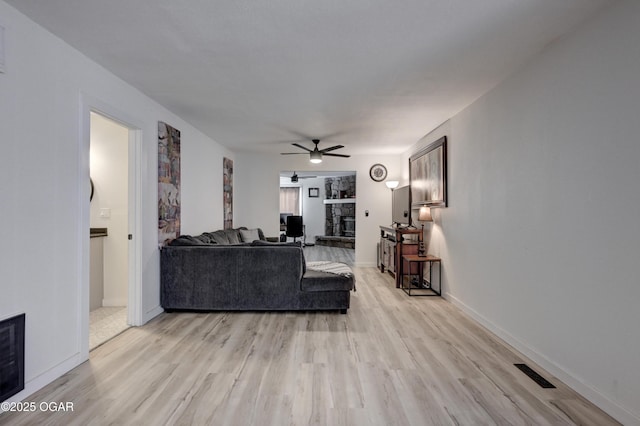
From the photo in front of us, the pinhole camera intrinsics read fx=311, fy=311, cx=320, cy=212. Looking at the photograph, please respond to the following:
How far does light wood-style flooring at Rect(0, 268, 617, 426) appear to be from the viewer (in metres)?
1.78

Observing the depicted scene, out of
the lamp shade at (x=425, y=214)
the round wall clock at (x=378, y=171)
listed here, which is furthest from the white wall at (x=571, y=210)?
the round wall clock at (x=378, y=171)

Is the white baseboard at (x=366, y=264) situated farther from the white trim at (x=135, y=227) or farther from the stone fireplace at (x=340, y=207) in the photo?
the white trim at (x=135, y=227)

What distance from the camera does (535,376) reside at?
2.21 meters

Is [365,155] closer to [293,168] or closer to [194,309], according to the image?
Result: [293,168]

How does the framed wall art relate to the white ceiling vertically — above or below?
below

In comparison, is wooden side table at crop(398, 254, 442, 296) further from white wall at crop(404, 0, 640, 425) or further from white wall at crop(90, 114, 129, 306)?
white wall at crop(90, 114, 129, 306)

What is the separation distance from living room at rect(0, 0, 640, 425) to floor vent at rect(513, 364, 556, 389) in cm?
11

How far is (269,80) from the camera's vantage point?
2867 millimetres

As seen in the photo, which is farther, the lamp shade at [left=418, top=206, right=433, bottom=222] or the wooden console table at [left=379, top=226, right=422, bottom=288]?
the wooden console table at [left=379, top=226, right=422, bottom=288]

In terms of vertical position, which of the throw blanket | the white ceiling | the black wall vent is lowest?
the black wall vent

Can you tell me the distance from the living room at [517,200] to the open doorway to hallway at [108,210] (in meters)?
0.70

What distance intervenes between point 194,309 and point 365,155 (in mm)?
4489

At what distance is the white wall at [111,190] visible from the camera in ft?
12.3

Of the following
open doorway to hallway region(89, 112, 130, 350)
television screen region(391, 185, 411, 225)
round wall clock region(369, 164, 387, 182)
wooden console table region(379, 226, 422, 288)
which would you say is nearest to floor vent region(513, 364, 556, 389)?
wooden console table region(379, 226, 422, 288)
